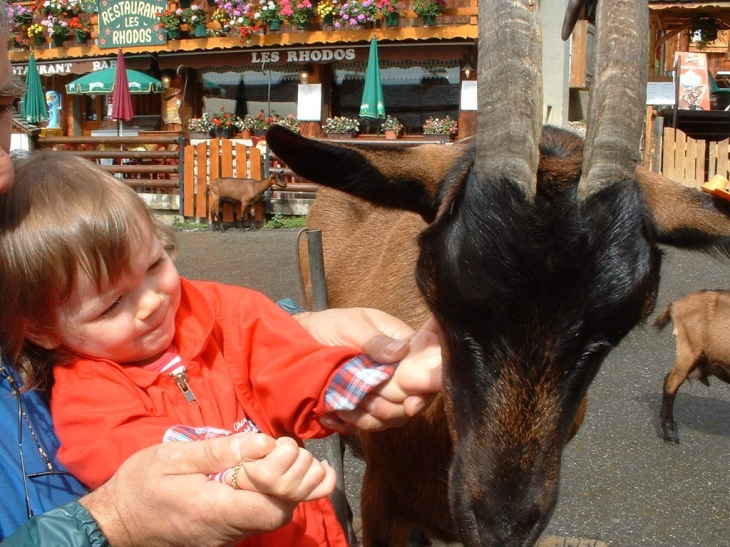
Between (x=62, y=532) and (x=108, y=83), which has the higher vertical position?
(x=108, y=83)

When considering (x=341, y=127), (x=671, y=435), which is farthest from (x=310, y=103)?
(x=671, y=435)

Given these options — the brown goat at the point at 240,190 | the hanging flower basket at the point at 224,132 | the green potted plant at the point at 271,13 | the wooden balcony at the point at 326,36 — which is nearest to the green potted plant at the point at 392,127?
the wooden balcony at the point at 326,36

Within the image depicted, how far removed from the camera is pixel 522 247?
1.88 m

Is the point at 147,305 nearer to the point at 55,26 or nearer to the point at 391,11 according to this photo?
the point at 391,11

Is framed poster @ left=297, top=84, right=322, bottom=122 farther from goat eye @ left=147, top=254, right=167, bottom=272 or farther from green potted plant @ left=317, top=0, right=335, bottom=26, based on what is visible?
goat eye @ left=147, top=254, right=167, bottom=272

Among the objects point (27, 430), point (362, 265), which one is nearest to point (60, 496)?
point (27, 430)

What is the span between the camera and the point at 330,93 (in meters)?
19.8

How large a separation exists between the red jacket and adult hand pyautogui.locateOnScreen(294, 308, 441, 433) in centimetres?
8

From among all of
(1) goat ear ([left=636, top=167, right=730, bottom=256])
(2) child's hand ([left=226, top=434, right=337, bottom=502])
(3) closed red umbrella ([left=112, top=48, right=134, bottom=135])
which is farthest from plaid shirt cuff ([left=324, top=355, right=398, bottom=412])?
(3) closed red umbrella ([left=112, top=48, right=134, bottom=135])

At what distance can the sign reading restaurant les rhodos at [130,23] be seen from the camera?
68.4ft

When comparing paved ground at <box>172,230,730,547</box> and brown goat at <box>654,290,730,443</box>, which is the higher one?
brown goat at <box>654,290,730,443</box>

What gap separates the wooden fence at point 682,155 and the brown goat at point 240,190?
7.89 metres

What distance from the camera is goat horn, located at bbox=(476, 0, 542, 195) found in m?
2.03

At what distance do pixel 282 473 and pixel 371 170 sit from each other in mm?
1329
